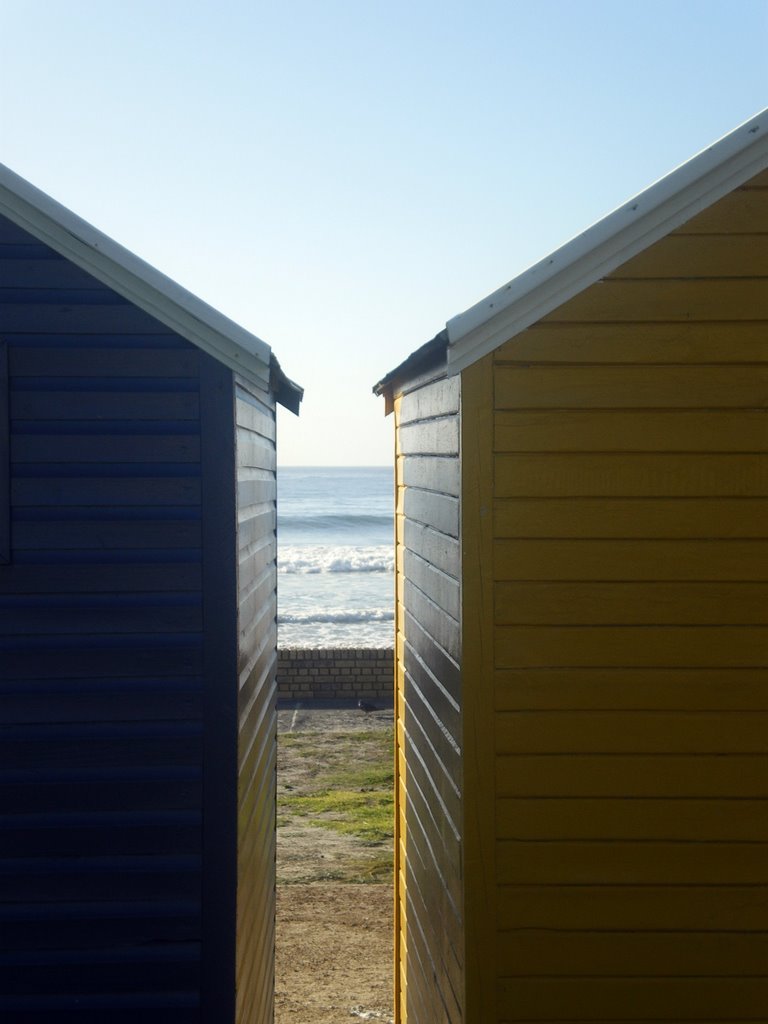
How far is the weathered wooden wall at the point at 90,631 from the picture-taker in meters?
4.80

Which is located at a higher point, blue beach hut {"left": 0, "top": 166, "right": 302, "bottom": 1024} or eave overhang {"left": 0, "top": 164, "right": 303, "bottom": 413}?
eave overhang {"left": 0, "top": 164, "right": 303, "bottom": 413}

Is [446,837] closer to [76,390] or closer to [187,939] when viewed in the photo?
[187,939]

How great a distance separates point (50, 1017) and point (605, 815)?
264cm

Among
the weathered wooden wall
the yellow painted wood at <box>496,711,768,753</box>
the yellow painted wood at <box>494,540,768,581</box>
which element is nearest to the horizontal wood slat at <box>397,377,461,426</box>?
the yellow painted wood at <box>494,540,768,581</box>

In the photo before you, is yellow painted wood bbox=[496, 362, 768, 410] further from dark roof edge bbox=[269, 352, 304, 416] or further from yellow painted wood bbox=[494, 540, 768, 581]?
dark roof edge bbox=[269, 352, 304, 416]

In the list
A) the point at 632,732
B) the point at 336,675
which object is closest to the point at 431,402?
the point at 632,732

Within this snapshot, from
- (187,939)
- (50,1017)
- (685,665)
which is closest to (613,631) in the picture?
(685,665)

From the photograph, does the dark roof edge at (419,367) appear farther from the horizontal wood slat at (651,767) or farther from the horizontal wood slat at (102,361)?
the horizontal wood slat at (651,767)

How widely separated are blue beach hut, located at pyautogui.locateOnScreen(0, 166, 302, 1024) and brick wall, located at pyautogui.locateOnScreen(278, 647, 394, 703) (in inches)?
546

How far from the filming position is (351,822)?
1293cm

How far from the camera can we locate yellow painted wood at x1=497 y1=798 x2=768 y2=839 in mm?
A: 4316

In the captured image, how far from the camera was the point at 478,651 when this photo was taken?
4.32m

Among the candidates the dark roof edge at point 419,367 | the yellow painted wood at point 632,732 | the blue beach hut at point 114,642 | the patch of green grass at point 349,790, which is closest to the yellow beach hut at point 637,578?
the yellow painted wood at point 632,732

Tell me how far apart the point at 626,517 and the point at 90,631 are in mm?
2376
